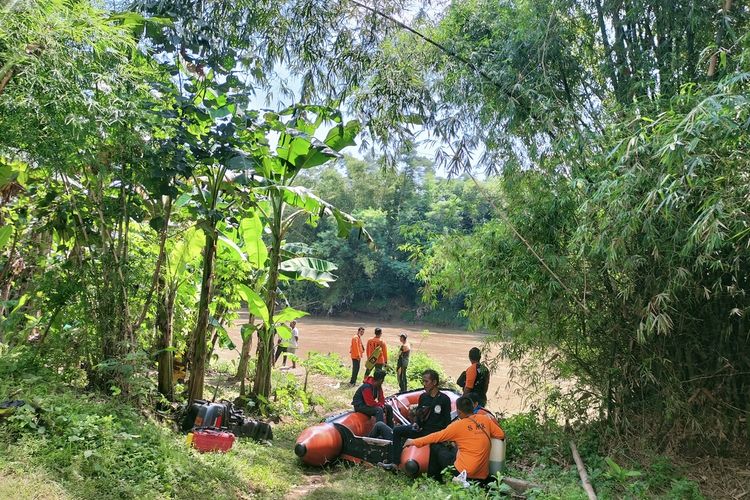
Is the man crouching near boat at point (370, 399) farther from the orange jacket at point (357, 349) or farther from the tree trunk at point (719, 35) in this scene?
the tree trunk at point (719, 35)

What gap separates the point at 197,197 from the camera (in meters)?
5.82

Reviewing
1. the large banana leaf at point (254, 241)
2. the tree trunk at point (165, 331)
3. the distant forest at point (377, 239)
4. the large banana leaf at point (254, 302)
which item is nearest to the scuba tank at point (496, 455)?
the large banana leaf at point (254, 302)

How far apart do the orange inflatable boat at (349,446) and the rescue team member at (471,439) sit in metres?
0.33

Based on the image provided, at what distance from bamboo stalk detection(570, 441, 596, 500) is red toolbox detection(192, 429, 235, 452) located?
307 centimetres

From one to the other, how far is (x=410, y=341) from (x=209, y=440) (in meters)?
20.3

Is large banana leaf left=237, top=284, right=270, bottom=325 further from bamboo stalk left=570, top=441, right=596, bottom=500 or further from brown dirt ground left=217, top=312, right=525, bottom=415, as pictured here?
brown dirt ground left=217, top=312, right=525, bottom=415

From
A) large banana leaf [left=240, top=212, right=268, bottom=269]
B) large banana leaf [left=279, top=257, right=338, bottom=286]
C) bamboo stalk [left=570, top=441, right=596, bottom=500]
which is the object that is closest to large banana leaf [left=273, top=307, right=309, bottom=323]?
large banana leaf [left=279, top=257, right=338, bottom=286]

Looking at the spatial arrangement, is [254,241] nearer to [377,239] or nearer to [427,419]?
[427,419]

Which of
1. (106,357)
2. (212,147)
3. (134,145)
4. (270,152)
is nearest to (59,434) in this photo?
(106,357)

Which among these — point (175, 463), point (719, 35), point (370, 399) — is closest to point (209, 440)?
point (175, 463)

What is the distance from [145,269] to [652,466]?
5.03 metres

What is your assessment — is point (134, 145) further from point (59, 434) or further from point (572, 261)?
point (572, 261)

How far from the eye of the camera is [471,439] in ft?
16.0

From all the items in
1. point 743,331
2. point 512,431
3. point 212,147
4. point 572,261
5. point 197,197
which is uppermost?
point 212,147
